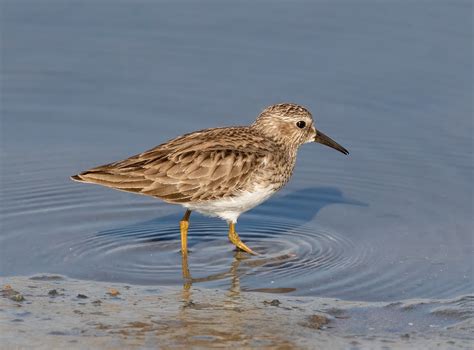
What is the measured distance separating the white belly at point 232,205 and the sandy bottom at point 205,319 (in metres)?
1.28

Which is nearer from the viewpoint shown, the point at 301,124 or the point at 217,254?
the point at 217,254

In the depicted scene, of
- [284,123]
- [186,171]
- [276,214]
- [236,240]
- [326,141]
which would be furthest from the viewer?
[326,141]

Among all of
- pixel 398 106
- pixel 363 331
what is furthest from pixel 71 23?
pixel 363 331

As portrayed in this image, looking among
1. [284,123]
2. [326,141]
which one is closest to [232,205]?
[284,123]

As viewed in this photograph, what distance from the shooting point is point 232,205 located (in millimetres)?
10898

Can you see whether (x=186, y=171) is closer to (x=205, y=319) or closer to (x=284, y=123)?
(x=284, y=123)

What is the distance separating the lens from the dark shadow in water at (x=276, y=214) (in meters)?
11.3

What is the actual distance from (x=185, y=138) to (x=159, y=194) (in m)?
0.75

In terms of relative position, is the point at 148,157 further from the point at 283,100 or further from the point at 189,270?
the point at 283,100

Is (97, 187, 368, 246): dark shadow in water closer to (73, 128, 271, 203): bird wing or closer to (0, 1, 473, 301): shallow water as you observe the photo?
(0, 1, 473, 301): shallow water

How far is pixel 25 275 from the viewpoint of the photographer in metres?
9.89

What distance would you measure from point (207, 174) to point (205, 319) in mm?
2348

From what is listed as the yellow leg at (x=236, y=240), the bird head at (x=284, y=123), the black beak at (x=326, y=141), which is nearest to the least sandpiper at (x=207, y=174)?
the yellow leg at (x=236, y=240)

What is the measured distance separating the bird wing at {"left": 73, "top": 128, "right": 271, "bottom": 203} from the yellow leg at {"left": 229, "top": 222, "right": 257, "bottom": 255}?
0.43 metres
